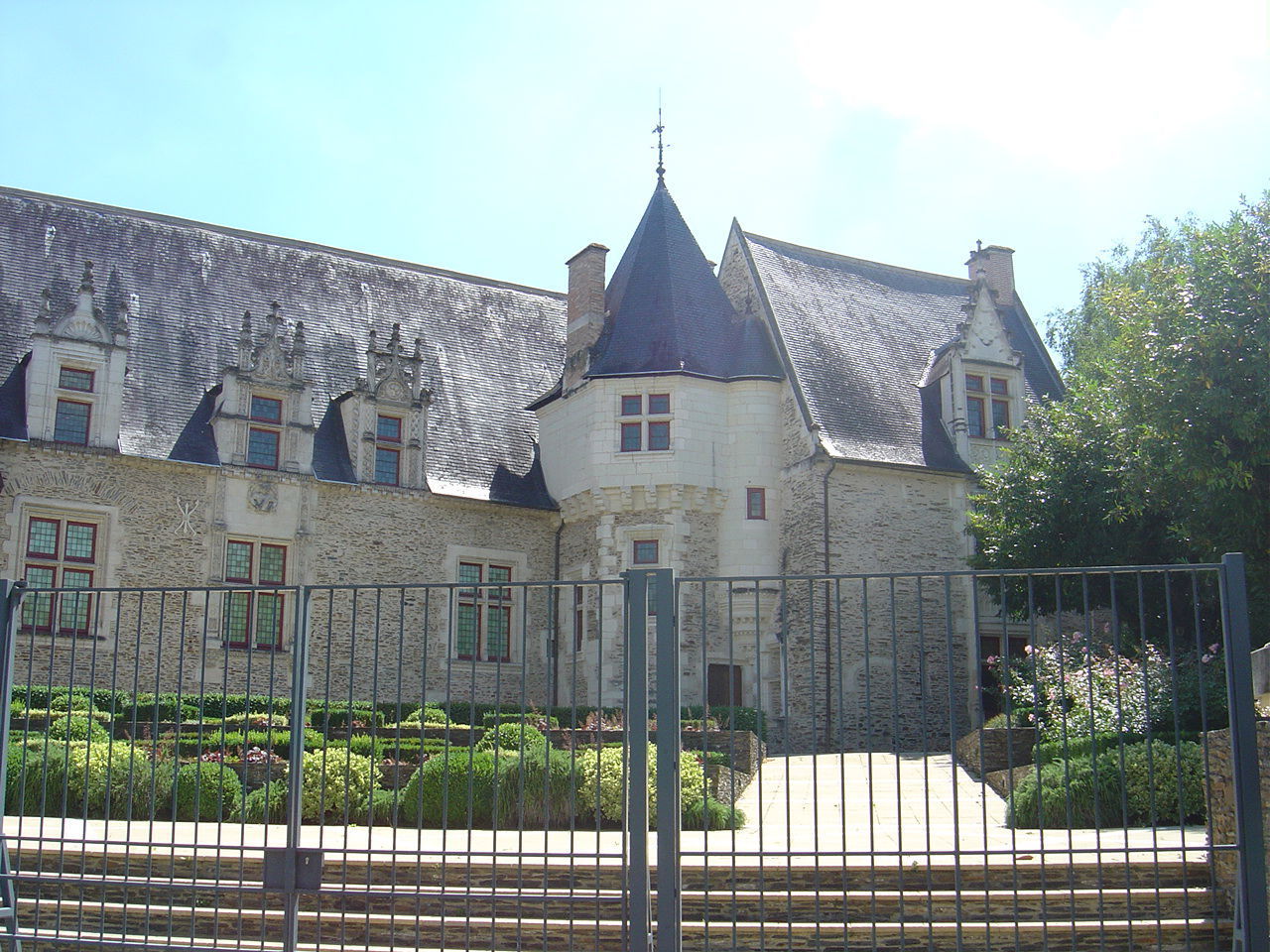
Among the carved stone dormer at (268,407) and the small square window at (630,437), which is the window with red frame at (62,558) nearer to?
the carved stone dormer at (268,407)

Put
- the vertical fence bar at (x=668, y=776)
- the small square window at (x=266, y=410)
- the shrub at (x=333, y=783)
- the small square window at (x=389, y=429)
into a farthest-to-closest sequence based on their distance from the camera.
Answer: the small square window at (x=389, y=429) < the small square window at (x=266, y=410) < the shrub at (x=333, y=783) < the vertical fence bar at (x=668, y=776)

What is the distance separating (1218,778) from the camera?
9.14 metres

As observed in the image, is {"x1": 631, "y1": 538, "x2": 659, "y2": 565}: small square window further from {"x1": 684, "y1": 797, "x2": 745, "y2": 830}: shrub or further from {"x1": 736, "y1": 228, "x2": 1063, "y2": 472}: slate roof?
{"x1": 684, "y1": 797, "x2": 745, "y2": 830}: shrub

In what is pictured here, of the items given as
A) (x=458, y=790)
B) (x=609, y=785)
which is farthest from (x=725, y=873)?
(x=458, y=790)

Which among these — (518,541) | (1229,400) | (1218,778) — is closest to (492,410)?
(518,541)

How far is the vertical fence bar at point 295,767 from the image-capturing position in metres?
6.80

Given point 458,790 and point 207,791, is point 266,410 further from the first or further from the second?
point 458,790

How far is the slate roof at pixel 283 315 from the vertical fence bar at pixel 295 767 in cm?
1656

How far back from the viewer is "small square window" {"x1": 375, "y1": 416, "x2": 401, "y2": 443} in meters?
25.1

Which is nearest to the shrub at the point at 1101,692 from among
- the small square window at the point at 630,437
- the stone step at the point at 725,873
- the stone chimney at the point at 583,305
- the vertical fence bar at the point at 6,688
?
the stone step at the point at 725,873

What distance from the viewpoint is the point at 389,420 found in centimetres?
2525

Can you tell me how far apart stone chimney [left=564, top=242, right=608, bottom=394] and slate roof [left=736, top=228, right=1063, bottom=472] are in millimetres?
3098

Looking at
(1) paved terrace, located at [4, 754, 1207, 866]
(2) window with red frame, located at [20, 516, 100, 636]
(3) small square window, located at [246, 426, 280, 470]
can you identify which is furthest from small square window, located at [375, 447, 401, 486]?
(1) paved terrace, located at [4, 754, 1207, 866]

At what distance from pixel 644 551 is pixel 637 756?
17.8m
